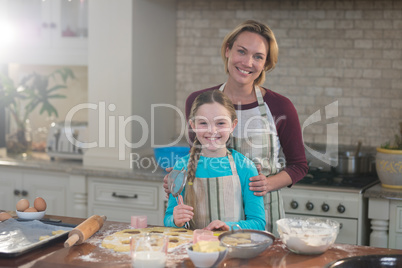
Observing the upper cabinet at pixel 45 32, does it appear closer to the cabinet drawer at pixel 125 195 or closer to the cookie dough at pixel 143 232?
the cabinet drawer at pixel 125 195

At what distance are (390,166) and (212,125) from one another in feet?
5.44

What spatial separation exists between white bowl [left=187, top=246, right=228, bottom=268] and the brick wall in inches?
102

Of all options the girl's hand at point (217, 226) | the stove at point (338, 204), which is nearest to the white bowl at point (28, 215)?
the girl's hand at point (217, 226)

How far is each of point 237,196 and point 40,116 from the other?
3115mm

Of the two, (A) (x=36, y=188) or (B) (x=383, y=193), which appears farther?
(A) (x=36, y=188)

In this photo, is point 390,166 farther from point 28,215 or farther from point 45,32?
point 45,32

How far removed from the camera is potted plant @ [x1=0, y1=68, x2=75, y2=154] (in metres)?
4.70

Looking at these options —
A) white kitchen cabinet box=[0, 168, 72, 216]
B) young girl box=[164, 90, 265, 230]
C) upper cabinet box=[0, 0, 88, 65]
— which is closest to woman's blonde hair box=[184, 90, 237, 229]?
young girl box=[164, 90, 265, 230]

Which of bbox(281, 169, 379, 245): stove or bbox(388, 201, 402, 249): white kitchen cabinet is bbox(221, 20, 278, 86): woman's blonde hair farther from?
bbox(388, 201, 402, 249): white kitchen cabinet

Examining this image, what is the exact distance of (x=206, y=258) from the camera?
1885mm

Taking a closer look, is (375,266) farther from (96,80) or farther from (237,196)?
(96,80)

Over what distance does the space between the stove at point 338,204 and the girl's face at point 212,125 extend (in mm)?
1345

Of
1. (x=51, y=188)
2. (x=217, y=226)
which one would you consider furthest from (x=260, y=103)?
(x=51, y=188)

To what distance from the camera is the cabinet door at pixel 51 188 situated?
168 inches
